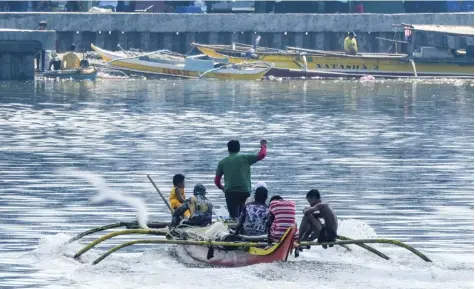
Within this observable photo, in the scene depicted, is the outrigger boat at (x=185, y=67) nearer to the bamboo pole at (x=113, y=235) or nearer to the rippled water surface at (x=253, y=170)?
the rippled water surface at (x=253, y=170)

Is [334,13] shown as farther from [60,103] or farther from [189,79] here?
[60,103]

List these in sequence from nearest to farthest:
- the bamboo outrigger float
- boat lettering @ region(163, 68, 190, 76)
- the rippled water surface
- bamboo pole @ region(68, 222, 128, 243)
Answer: the bamboo outrigger float, the rippled water surface, bamboo pole @ region(68, 222, 128, 243), boat lettering @ region(163, 68, 190, 76)

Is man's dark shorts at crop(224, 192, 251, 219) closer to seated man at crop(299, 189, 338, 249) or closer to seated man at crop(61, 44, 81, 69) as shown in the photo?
seated man at crop(299, 189, 338, 249)

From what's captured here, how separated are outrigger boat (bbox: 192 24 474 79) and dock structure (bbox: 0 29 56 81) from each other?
13.9 m

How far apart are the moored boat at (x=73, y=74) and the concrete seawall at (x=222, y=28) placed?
6128 millimetres

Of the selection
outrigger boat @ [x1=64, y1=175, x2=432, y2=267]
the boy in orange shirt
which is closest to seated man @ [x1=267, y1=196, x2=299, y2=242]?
outrigger boat @ [x1=64, y1=175, x2=432, y2=267]

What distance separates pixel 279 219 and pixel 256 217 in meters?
0.72

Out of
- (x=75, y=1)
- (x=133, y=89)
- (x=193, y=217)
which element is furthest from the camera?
(x=75, y=1)

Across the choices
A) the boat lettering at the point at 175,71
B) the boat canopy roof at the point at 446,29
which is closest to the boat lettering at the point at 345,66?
the boat canopy roof at the point at 446,29

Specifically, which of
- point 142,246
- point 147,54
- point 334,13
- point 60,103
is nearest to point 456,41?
point 334,13

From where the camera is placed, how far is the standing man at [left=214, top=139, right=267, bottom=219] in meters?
27.0

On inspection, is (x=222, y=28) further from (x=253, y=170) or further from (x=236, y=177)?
(x=236, y=177)

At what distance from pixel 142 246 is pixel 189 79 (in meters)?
64.3

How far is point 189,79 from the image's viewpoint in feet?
299
